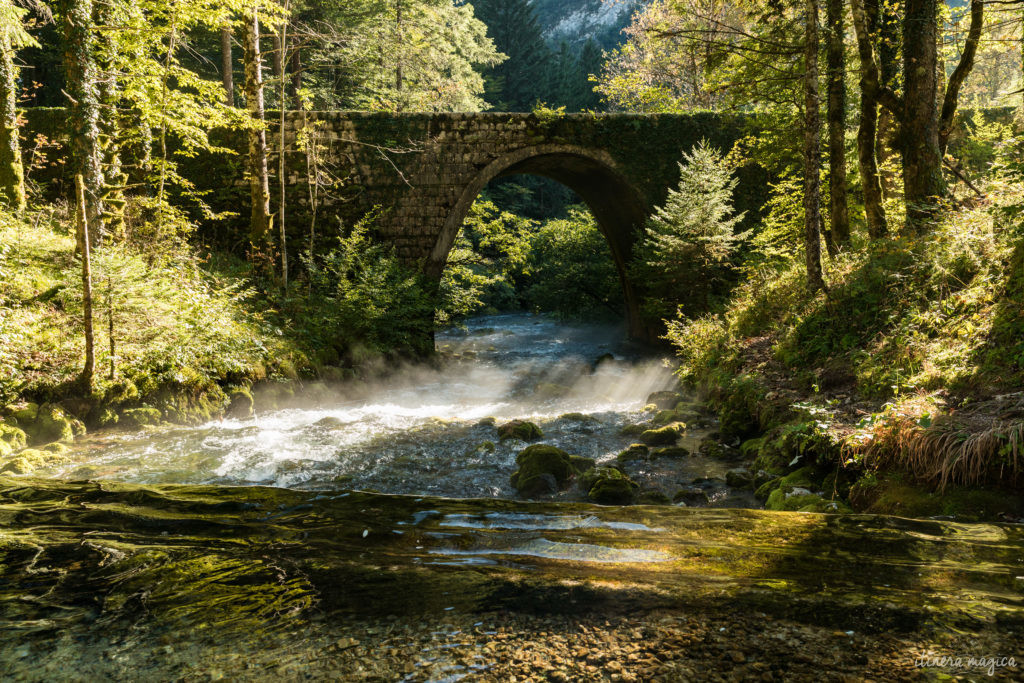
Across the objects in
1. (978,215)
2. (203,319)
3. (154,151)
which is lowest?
(203,319)

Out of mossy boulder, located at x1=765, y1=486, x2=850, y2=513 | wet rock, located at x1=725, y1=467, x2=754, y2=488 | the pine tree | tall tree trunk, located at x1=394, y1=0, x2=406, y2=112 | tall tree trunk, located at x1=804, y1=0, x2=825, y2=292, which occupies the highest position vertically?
the pine tree

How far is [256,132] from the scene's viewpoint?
10891mm

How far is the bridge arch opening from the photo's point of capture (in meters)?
13.9

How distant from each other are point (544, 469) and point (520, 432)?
1.70 metres

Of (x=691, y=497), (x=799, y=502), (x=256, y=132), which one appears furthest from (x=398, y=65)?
(x=799, y=502)

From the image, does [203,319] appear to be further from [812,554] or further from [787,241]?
[787,241]

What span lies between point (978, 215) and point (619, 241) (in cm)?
1115

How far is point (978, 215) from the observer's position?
636 centimetres

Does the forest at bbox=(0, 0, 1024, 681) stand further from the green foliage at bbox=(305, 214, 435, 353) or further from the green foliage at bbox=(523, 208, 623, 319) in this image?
the green foliage at bbox=(523, 208, 623, 319)

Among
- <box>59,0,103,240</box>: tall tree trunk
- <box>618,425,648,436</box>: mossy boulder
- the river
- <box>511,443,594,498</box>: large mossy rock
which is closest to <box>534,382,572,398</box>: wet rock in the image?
<box>618,425,648,436</box>: mossy boulder

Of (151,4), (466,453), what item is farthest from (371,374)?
(151,4)

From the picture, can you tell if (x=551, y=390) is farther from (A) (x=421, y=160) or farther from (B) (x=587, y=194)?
(B) (x=587, y=194)

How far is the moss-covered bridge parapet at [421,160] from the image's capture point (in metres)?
13.2

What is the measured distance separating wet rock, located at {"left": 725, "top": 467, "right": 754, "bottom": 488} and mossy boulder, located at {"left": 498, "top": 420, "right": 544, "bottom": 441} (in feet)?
8.00
